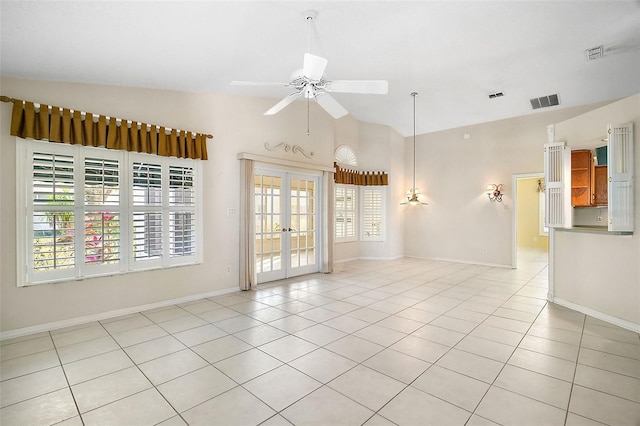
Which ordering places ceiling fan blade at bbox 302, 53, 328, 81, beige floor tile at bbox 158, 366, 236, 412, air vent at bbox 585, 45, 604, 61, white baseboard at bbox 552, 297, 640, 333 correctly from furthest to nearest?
air vent at bbox 585, 45, 604, 61, white baseboard at bbox 552, 297, 640, 333, ceiling fan blade at bbox 302, 53, 328, 81, beige floor tile at bbox 158, 366, 236, 412

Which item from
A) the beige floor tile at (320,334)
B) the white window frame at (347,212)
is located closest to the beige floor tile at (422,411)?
the beige floor tile at (320,334)

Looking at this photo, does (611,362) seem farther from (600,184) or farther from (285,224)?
(285,224)

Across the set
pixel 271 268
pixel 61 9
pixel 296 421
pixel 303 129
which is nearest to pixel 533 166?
pixel 303 129

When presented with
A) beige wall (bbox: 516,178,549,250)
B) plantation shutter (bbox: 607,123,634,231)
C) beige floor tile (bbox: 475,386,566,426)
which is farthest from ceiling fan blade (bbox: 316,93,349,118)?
beige wall (bbox: 516,178,549,250)

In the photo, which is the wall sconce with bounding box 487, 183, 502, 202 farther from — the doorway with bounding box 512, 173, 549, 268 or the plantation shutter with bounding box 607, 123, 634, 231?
the doorway with bounding box 512, 173, 549, 268

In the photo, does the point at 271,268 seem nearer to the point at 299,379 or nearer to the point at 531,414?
the point at 299,379

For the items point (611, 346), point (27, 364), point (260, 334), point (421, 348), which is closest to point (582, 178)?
point (611, 346)

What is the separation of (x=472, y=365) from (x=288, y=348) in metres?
1.71

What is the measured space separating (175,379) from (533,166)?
766 centimetres

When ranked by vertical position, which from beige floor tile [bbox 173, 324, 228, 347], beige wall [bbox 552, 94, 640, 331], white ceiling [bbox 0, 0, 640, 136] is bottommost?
beige floor tile [bbox 173, 324, 228, 347]

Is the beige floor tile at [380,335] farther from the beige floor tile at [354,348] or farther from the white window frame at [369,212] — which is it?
the white window frame at [369,212]

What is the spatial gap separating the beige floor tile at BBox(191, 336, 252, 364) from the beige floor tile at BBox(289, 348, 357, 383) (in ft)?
2.06

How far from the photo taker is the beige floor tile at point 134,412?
2.02 meters

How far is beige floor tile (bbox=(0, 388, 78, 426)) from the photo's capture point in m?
2.04
